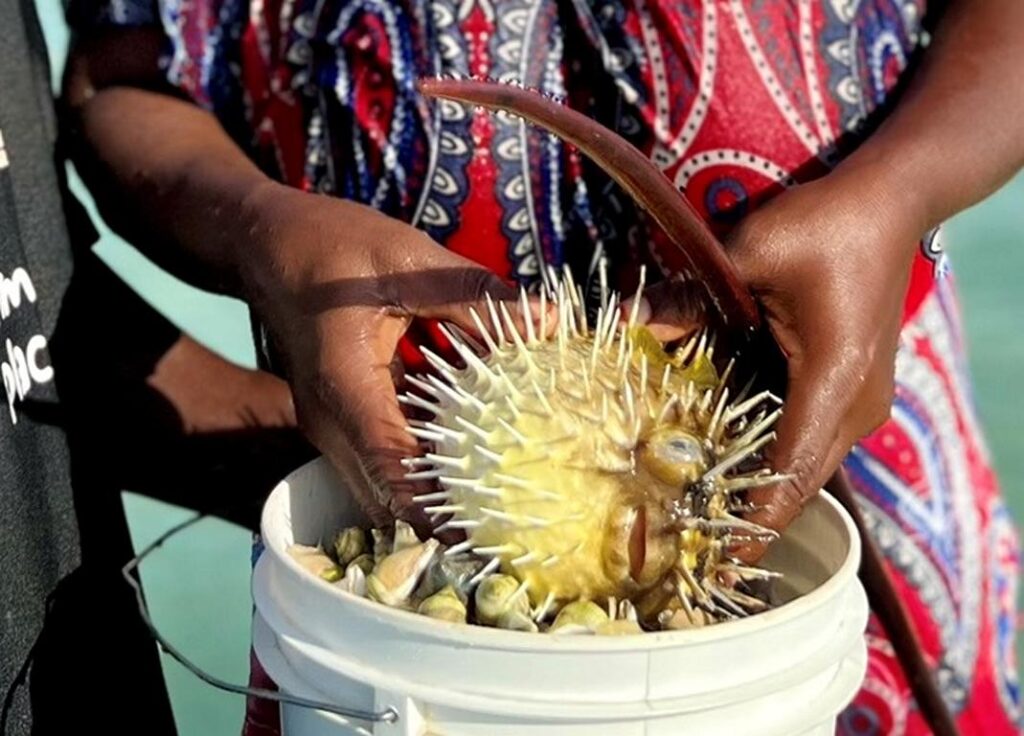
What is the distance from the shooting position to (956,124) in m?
1.22

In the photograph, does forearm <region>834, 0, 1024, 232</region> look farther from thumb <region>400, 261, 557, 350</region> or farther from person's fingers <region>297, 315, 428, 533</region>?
person's fingers <region>297, 315, 428, 533</region>

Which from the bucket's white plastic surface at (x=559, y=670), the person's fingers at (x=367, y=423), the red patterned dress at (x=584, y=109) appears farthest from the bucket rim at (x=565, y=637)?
the red patterned dress at (x=584, y=109)

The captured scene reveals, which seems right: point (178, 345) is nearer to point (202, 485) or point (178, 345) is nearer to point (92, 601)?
point (202, 485)

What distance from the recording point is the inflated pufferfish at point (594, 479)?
3.14ft

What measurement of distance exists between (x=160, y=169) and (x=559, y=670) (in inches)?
27.8

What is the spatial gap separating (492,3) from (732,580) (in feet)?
1.82

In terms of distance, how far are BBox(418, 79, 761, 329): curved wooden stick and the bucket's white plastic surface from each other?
0.68ft

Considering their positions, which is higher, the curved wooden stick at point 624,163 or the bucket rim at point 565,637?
the curved wooden stick at point 624,163

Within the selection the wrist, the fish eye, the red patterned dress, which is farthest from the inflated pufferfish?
the red patterned dress

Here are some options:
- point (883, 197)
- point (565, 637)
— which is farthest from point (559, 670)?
point (883, 197)

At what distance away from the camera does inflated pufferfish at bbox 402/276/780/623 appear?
3.14 ft

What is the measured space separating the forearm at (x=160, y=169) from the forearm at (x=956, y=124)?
50 cm

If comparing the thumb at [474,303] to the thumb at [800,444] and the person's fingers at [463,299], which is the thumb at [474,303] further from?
the thumb at [800,444]

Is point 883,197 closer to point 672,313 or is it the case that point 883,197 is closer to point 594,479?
point 672,313
